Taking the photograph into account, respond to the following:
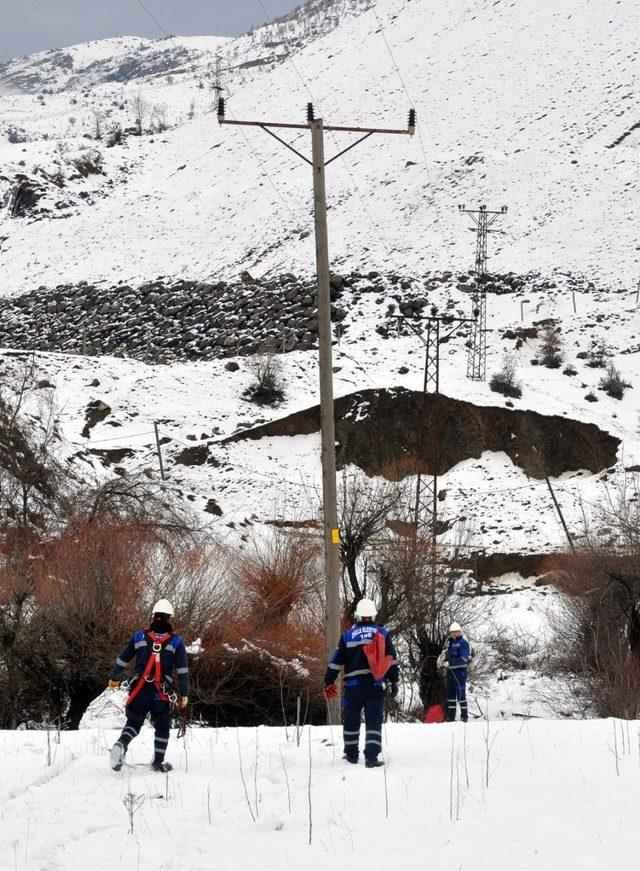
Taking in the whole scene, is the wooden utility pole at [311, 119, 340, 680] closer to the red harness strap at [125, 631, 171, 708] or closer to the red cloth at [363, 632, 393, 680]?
the red cloth at [363, 632, 393, 680]

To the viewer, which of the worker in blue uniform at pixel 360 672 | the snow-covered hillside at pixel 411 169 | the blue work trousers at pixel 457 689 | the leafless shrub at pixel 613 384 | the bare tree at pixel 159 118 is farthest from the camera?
the bare tree at pixel 159 118

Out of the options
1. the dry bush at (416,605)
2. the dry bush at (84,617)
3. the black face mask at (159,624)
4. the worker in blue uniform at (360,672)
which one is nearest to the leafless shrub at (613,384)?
the dry bush at (416,605)

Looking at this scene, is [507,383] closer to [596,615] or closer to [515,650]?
[515,650]

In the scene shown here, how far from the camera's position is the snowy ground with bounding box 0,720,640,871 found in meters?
5.81

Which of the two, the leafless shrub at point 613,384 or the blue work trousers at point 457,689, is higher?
the leafless shrub at point 613,384

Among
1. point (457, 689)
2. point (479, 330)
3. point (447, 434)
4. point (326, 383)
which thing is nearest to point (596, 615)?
point (457, 689)

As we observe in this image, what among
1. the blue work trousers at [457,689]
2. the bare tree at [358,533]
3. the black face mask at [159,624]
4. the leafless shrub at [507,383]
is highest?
the leafless shrub at [507,383]

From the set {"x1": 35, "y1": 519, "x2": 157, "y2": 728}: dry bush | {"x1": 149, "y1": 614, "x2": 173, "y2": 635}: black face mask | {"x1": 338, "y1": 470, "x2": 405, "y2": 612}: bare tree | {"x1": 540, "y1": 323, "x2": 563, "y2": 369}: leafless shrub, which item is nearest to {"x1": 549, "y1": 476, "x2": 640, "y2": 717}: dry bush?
{"x1": 338, "y1": 470, "x2": 405, "y2": 612}: bare tree

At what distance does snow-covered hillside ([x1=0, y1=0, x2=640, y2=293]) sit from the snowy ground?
5456cm

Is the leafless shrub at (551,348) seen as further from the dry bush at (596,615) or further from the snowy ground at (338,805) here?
the snowy ground at (338,805)

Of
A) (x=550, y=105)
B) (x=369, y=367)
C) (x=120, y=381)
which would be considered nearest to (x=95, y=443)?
(x=120, y=381)

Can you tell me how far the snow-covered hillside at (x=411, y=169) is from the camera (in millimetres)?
66625

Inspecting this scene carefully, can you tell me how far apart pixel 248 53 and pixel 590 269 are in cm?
14657

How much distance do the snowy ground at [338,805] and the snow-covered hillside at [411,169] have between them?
54.6m
